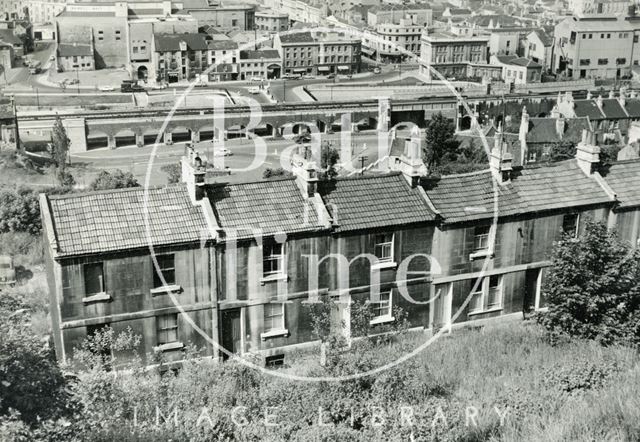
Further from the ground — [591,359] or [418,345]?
[591,359]

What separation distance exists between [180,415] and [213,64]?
399ft

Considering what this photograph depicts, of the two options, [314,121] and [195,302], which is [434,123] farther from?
[195,302]

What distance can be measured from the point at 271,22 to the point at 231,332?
516ft

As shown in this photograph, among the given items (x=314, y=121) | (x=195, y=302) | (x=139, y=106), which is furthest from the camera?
(x=139, y=106)

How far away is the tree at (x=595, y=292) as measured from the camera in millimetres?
26359

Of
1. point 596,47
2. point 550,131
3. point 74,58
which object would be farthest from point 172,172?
point 596,47

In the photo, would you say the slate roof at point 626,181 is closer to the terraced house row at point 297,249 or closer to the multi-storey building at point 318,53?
the terraced house row at point 297,249

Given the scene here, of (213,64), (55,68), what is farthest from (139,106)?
(55,68)

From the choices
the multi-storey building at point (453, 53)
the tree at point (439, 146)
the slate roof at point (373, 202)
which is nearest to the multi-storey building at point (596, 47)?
the multi-storey building at point (453, 53)

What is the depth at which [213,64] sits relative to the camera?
136 meters

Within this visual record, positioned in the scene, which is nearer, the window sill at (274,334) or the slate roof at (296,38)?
the window sill at (274,334)

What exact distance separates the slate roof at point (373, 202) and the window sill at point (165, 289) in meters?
6.10

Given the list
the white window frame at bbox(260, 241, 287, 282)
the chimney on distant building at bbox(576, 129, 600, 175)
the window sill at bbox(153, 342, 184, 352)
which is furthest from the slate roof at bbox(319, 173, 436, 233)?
the chimney on distant building at bbox(576, 129, 600, 175)

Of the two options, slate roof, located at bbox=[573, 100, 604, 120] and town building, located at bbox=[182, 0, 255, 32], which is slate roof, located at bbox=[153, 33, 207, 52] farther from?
slate roof, located at bbox=[573, 100, 604, 120]
